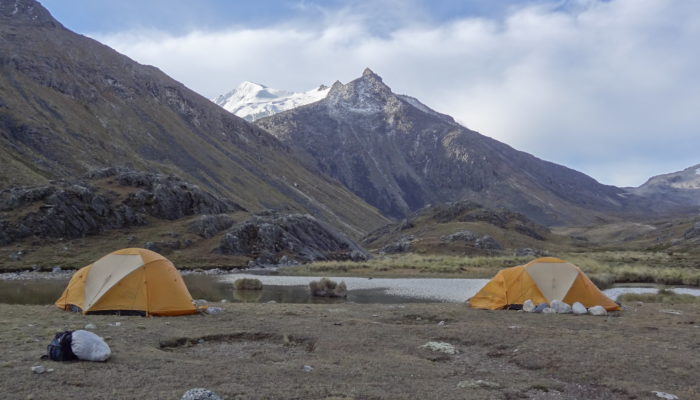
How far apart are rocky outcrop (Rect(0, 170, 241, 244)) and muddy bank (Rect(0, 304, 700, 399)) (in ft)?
158

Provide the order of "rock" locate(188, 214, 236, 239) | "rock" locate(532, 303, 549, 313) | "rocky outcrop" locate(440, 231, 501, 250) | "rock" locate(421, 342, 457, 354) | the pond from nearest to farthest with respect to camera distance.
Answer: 1. "rock" locate(421, 342, 457, 354)
2. "rock" locate(532, 303, 549, 313)
3. the pond
4. "rock" locate(188, 214, 236, 239)
5. "rocky outcrop" locate(440, 231, 501, 250)

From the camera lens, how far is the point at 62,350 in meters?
11.7

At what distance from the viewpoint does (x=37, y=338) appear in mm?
14422

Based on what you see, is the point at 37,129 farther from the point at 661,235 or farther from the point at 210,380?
the point at 661,235

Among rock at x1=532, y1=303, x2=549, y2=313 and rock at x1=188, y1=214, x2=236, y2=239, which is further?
rock at x1=188, y1=214, x2=236, y2=239

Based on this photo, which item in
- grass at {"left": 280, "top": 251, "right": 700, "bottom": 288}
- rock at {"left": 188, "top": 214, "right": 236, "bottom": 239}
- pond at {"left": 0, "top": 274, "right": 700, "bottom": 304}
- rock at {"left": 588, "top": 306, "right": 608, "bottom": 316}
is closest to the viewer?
rock at {"left": 588, "top": 306, "right": 608, "bottom": 316}

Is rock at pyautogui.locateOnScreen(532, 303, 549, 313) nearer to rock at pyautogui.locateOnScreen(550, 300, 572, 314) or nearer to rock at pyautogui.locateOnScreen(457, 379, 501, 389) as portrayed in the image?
rock at pyautogui.locateOnScreen(550, 300, 572, 314)

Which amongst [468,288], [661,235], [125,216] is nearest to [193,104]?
[125,216]

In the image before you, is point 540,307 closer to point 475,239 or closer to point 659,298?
point 659,298

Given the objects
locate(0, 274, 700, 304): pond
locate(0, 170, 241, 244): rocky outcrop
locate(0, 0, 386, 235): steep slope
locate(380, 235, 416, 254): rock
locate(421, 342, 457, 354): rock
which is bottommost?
locate(0, 274, 700, 304): pond

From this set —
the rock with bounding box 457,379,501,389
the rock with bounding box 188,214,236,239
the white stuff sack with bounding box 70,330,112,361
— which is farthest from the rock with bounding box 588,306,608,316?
the rock with bounding box 188,214,236,239

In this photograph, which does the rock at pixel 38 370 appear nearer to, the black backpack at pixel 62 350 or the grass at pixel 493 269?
the black backpack at pixel 62 350

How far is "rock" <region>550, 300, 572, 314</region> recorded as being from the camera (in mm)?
23547

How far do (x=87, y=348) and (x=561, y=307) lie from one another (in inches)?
743
